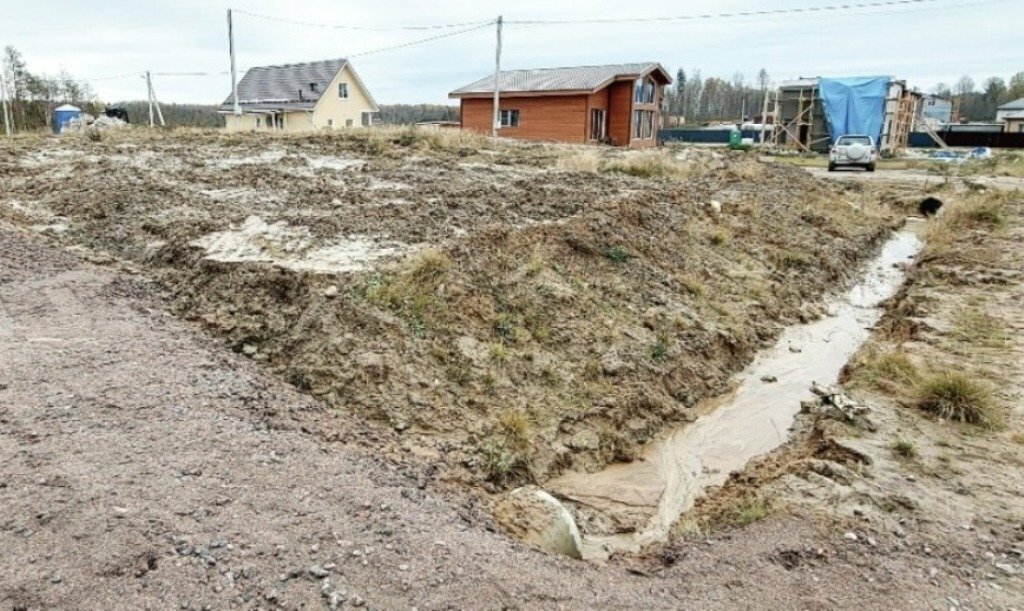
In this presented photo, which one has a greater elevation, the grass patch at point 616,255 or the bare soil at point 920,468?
the grass patch at point 616,255

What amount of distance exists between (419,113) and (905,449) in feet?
218

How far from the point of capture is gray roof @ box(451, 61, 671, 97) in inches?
1262

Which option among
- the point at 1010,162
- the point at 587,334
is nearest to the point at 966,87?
the point at 1010,162

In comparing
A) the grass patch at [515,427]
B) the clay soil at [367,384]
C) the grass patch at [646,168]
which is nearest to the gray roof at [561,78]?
the grass patch at [646,168]

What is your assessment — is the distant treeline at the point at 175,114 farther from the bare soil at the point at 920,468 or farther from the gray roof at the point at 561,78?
the bare soil at the point at 920,468

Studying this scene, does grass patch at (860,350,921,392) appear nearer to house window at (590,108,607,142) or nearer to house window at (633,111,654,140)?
house window at (590,108,607,142)

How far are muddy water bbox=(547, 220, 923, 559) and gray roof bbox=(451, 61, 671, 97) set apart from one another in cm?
2469

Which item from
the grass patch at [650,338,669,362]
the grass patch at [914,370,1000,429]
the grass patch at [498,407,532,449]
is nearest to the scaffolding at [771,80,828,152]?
the grass patch at [650,338,669,362]

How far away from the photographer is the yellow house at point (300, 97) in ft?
133

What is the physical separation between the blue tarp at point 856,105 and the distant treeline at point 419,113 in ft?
103

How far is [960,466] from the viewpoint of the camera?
4773 mm

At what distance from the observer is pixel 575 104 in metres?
31.9

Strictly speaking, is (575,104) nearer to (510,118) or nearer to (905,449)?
(510,118)

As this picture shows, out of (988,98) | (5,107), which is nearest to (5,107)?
(5,107)
